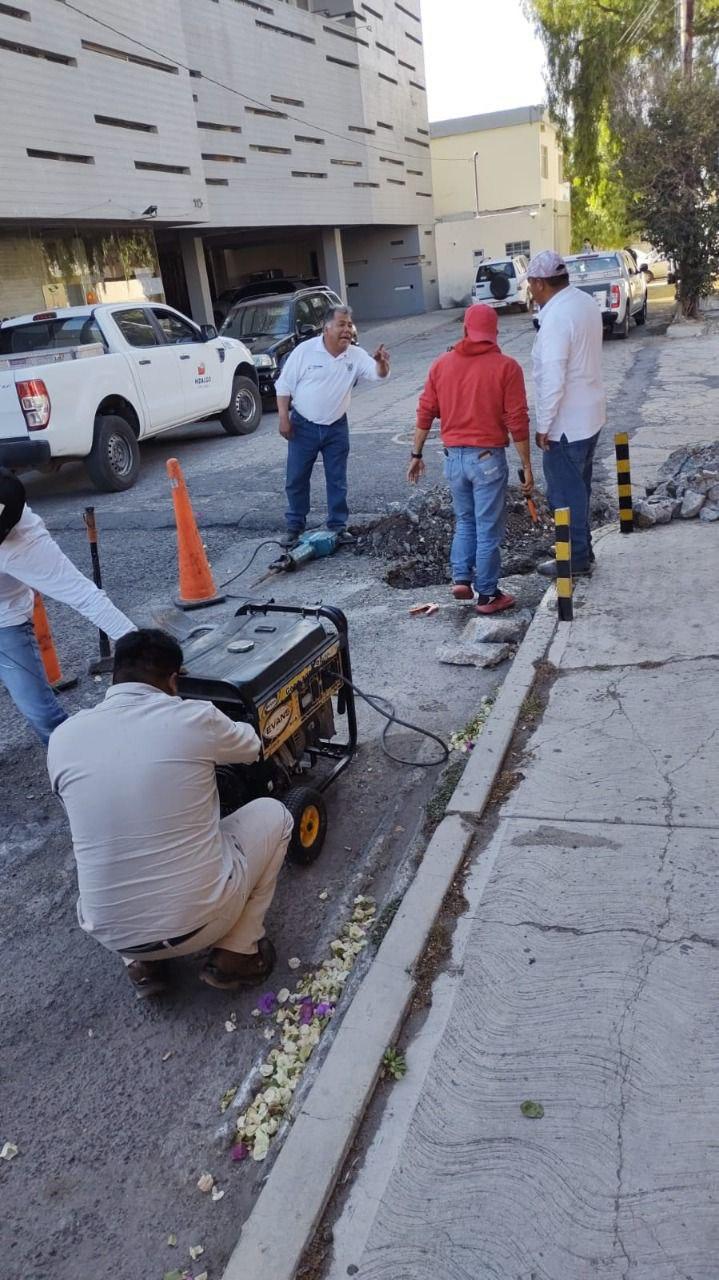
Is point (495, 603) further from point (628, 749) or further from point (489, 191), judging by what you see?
point (489, 191)

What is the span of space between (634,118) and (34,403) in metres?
16.5

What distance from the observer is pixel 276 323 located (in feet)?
56.6

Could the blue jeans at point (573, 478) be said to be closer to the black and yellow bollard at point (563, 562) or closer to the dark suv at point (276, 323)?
the black and yellow bollard at point (563, 562)

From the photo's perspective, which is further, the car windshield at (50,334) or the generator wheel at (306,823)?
the car windshield at (50,334)

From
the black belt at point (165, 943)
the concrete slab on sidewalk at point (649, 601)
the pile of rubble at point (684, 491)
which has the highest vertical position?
the pile of rubble at point (684, 491)

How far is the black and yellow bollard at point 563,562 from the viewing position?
544 centimetres

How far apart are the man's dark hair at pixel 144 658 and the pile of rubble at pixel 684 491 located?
16.7ft

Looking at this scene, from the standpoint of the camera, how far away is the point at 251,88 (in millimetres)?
25859

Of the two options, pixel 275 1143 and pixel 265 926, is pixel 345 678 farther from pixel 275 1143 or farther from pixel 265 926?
pixel 275 1143

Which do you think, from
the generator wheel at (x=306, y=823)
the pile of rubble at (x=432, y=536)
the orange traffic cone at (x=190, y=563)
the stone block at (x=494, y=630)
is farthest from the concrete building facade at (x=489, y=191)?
the generator wheel at (x=306, y=823)

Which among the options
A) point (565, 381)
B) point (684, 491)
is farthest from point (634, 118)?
point (565, 381)

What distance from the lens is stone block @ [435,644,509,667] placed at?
5484 mm

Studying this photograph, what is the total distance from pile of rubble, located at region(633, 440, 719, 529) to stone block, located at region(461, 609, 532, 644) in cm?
191

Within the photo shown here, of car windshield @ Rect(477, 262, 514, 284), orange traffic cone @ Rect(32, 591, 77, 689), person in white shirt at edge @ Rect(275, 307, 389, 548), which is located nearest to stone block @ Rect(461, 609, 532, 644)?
person in white shirt at edge @ Rect(275, 307, 389, 548)
